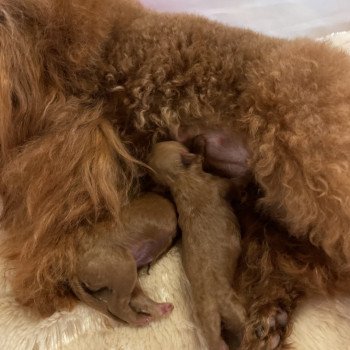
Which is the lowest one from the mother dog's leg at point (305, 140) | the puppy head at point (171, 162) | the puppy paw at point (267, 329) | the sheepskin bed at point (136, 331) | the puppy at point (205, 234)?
the sheepskin bed at point (136, 331)

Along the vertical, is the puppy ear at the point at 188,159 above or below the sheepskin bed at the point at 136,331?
above

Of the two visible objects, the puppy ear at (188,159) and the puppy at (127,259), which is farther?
the puppy ear at (188,159)

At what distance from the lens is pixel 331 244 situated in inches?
39.2

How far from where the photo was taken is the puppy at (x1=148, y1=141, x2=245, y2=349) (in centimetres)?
99

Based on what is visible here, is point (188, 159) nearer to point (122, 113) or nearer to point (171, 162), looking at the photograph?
A: point (171, 162)

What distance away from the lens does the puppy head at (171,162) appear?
1175 mm

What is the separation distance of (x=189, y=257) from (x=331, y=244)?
0.94 ft

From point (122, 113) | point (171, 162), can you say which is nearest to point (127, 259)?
point (171, 162)

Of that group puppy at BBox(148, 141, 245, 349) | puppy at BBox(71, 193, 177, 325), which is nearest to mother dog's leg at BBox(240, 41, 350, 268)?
puppy at BBox(148, 141, 245, 349)

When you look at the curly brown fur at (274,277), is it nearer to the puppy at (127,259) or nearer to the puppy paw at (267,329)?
the puppy paw at (267,329)

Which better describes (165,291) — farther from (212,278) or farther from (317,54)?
(317,54)

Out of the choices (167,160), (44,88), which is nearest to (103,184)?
(167,160)

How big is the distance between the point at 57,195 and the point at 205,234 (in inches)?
13.0

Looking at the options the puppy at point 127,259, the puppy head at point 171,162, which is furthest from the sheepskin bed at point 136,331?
the puppy head at point 171,162
